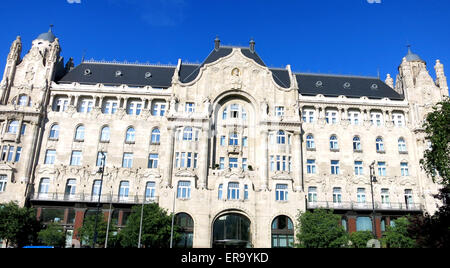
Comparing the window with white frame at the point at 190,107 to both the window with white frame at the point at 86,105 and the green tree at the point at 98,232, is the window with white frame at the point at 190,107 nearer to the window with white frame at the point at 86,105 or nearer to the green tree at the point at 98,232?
the window with white frame at the point at 86,105

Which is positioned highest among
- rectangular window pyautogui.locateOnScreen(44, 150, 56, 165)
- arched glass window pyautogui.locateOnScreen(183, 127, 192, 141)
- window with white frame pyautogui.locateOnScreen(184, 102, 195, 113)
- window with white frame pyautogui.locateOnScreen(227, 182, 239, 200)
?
window with white frame pyautogui.locateOnScreen(184, 102, 195, 113)

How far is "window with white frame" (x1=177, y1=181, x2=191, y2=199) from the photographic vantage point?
45844 millimetres

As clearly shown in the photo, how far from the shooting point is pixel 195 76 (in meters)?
55.2

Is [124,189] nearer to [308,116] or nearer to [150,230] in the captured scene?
[150,230]

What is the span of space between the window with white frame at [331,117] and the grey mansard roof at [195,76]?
129 inches

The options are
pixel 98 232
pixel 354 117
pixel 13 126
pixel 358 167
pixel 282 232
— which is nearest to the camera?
pixel 98 232

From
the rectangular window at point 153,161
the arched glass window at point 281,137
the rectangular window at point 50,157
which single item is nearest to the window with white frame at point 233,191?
the arched glass window at point 281,137

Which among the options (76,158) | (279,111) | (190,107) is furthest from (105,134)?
(279,111)

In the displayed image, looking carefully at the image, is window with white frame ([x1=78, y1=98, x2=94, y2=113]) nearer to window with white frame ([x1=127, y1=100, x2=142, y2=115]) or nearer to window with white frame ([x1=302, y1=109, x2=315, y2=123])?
window with white frame ([x1=127, y1=100, x2=142, y2=115])

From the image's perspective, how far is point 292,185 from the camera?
158 ft

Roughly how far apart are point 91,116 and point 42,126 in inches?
261

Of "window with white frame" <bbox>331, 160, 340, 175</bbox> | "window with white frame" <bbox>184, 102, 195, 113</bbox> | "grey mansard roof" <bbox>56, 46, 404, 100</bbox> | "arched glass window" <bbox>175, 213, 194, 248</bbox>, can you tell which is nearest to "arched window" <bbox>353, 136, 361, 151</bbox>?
"window with white frame" <bbox>331, 160, 340, 175</bbox>

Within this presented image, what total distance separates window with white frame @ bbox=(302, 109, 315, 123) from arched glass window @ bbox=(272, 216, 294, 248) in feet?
52.6

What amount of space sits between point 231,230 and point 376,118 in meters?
28.4
